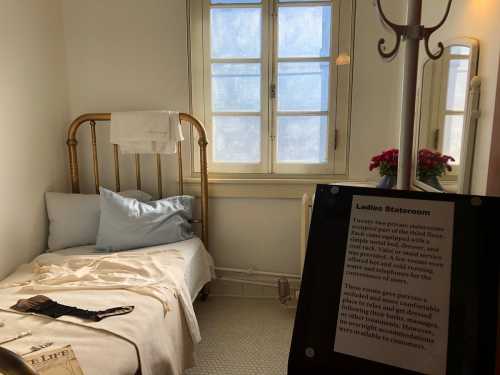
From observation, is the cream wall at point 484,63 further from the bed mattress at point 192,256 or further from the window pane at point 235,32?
the bed mattress at point 192,256

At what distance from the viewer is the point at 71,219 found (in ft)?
7.18

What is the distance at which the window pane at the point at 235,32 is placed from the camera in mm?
2296

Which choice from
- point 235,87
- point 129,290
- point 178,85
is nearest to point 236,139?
point 235,87

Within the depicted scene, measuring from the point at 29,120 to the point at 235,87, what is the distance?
47.8 inches

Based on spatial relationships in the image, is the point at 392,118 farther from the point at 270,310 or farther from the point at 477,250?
the point at 477,250

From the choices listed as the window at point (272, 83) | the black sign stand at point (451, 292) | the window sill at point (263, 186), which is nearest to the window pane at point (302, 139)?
the window at point (272, 83)

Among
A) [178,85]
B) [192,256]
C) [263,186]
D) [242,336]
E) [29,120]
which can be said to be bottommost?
[242,336]

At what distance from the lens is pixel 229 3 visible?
2281 millimetres

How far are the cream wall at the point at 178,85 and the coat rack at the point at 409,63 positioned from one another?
56.9 inches

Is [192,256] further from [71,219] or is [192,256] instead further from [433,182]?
[433,182]

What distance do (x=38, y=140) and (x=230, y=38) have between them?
1308 millimetres

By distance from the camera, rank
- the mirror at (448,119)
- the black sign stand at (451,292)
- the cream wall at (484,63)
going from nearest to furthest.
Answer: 1. the black sign stand at (451,292)
2. the cream wall at (484,63)
3. the mirror at (448,119)

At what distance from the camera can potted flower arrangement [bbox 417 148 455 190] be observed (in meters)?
1.40

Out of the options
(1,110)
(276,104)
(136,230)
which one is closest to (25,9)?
(1,110)
